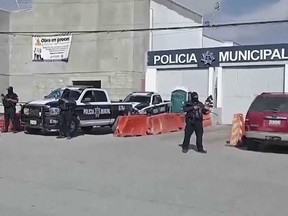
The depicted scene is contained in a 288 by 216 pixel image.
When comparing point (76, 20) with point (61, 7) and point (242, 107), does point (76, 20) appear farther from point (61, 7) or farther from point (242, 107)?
point (242, 107)

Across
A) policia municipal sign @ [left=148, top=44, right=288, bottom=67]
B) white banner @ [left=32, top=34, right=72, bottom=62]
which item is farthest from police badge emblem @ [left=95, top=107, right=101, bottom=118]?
white banner @ [left=32, top=34, right=72, bottom=62]

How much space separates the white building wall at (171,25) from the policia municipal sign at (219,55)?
446 centimetres

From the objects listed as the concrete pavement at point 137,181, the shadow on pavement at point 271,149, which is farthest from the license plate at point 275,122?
the shadow on pavement at point 271,149

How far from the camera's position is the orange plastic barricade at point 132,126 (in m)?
20.0

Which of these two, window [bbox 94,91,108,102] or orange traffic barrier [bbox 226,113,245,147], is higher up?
window [bbox 94,91,108,102]

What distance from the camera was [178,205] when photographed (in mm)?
7676

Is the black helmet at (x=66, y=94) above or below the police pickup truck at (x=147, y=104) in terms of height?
above

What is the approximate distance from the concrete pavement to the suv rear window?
1411 millimetres

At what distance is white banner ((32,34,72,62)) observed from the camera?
37438mm

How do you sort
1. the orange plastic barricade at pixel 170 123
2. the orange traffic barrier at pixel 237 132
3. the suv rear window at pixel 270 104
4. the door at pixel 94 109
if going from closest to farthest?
the suv rear window at pixel 270 104 < the orange traffic barrier at pixel 237 132 < the door at pixel 94 109 < the orange plastic barricade at pixel 170 123

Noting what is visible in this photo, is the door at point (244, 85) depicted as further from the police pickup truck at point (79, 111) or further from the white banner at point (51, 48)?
the white banner at point (51, 48)

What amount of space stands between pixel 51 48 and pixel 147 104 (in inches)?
613

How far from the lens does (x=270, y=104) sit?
1545 centimetres

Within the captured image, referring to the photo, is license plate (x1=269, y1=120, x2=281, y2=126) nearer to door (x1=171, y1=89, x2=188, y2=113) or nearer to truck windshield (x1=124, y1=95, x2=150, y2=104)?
truck windshield (x1=124, y1=95, x2=150, y2=104)
